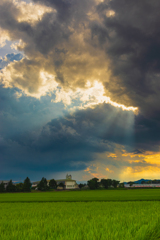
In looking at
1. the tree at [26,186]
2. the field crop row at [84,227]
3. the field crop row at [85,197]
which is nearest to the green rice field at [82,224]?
the field crop row at [84,227]

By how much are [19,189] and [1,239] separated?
563 ft

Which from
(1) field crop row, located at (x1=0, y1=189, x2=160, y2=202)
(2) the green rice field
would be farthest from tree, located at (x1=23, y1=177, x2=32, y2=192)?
(2) the green rice field

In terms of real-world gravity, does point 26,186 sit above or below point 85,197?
below

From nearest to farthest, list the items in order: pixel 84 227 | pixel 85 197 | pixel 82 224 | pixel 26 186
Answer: pixel 84 227 < pixel 82 224 < pixel 85 197 < pixel 26 186

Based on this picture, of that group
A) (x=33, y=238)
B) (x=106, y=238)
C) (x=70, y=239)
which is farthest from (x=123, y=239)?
(x=33, y=238)

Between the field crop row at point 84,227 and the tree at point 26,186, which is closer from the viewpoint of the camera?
the field crop row at point 84,227

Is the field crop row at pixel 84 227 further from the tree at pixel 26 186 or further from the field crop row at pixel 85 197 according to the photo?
the tree at pixel 26 186

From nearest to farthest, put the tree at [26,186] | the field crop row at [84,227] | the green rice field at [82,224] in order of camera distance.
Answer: the field crop row at [84,227] → the green rice field at [82,224] → the tree at [26,186]

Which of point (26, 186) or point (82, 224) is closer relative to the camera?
point (82, 224)

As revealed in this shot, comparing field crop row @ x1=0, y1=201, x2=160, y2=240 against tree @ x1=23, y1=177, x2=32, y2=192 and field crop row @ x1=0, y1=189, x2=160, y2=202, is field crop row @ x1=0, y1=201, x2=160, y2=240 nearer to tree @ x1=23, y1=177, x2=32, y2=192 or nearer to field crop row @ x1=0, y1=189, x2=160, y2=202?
field crop row @ x1=0, y1=189, x2=160, y2=202

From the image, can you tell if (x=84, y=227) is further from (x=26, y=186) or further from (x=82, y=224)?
(x=26, y=186)

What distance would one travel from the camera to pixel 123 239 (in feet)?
15.2

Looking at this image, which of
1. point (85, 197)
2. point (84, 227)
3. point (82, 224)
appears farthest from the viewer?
point (85, 197)

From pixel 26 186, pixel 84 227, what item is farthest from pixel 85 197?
pixel 26 186
